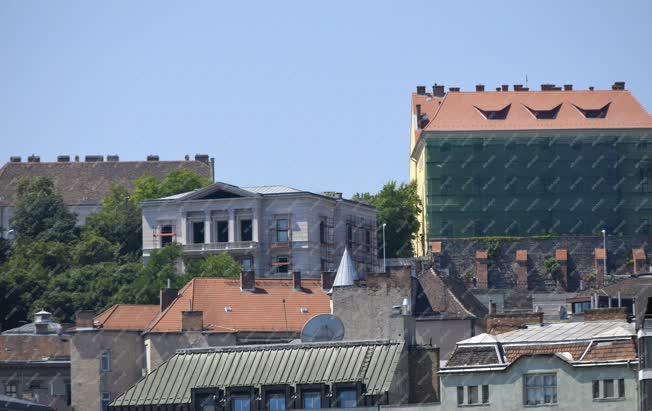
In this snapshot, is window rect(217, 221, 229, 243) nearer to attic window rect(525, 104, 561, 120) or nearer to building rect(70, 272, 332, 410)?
attic window rect(525, 104, 561, 120)

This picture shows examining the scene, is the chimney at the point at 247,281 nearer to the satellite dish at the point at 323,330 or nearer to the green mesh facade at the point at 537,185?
the satellite dish at the point at 323,330

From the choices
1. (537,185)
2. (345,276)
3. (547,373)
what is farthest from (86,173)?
(547,373)

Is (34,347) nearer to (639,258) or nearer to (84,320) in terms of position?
(84,320)

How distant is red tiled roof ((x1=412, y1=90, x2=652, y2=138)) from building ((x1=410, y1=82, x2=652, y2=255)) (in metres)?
0.07

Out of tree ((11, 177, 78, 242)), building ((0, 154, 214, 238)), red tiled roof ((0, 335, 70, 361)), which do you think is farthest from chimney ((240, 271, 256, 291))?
building ((0, 154, 214, 238))

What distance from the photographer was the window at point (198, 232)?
138125 millimetres

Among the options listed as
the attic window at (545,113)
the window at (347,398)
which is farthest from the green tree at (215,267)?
the window at (347,398)

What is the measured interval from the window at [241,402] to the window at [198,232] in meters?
61.6

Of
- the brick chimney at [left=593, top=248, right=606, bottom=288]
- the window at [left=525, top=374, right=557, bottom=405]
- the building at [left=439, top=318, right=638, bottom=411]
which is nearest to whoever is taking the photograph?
the building at [left=439, top=318, right=638, bottom=411]

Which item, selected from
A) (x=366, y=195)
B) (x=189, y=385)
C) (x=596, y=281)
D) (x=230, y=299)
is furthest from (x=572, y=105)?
(x=189, y=385)

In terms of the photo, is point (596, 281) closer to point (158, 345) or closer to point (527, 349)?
point (158, 345)

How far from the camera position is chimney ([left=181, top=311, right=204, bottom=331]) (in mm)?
94250

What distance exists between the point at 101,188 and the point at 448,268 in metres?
42.6

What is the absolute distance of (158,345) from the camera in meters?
94.2
